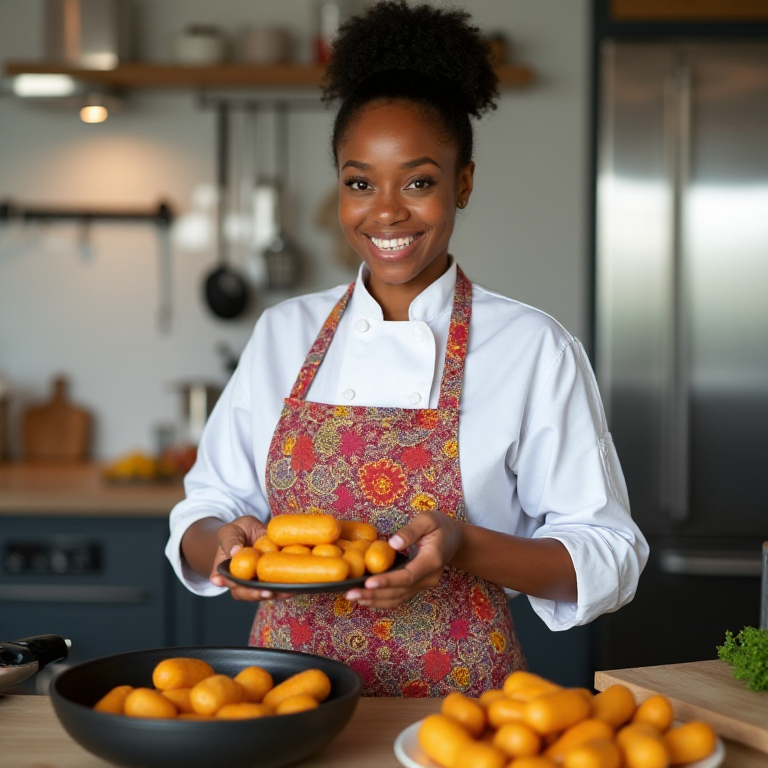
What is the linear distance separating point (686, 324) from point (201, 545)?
1.78 meters

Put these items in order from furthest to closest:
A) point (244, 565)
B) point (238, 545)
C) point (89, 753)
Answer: point (238, 545), point (244, 565), point (89, 753)

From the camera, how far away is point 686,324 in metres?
2.87

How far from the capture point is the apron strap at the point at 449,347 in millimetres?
1519

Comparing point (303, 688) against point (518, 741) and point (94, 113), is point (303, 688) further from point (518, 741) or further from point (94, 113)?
point (94, 113)

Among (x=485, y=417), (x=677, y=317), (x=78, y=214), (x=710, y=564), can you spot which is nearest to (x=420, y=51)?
(x=485, y=417)

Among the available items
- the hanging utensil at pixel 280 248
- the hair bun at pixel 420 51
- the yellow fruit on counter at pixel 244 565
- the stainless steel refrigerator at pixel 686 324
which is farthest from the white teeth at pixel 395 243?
the hanging utensil at pixel 280 248

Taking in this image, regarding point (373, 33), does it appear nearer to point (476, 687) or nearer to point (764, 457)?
point (476, 687)

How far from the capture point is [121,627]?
2703mm

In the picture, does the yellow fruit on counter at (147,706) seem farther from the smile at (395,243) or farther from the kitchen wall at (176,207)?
the kitchen wall at (176,207)

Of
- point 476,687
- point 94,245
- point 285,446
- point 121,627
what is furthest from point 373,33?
point 94,245

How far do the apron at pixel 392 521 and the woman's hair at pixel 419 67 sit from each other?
0.34m

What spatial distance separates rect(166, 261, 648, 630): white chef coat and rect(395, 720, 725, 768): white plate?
1.44 feet

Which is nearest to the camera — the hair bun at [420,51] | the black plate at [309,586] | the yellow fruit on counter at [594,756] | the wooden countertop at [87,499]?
the yellow fruit on counter at [594,756]

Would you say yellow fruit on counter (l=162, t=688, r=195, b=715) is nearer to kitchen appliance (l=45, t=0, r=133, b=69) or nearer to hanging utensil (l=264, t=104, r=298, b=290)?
hanging utensil (l=264, t=104, r=298, b=290)
